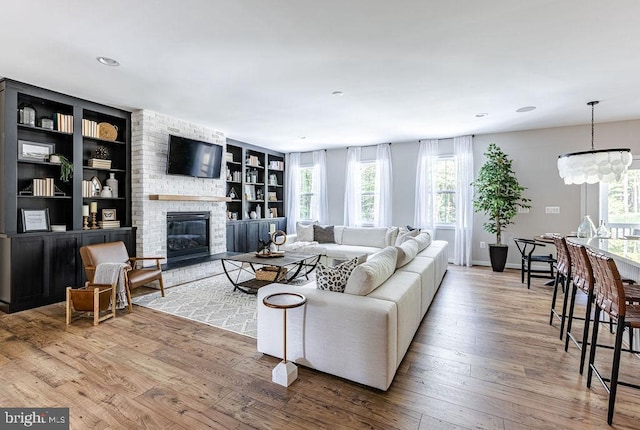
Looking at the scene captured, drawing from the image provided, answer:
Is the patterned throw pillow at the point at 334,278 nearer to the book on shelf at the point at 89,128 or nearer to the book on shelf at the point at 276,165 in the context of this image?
the book on shelf at the point at 89,128

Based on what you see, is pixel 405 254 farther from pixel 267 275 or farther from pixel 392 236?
pixel 392 236

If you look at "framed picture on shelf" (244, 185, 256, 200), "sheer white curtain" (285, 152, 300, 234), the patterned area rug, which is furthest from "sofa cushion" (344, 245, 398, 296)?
"sheer white curtain" (285, 152, 300, 234)

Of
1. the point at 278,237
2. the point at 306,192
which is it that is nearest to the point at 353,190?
the point at 306,192

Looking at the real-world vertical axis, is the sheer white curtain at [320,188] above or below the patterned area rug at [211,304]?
above

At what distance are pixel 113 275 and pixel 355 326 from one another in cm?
286

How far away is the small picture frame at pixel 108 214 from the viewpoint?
179 inches

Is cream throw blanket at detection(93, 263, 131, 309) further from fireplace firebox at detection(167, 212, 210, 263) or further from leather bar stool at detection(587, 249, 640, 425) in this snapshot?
leather bar stool at detection(587, 249, 640, 425)

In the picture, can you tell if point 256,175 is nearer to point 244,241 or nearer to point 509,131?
point 244,241

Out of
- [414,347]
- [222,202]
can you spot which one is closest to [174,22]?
[414,347]

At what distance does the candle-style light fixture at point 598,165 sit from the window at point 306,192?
541 centimetres

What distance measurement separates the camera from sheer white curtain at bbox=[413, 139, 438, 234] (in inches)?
259

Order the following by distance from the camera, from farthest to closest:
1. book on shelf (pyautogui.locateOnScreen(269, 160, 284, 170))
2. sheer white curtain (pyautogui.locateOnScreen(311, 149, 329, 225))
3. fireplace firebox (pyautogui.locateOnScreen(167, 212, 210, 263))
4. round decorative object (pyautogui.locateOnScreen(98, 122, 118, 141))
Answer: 1. book on shelf (pyautogui.locateOnScreen(269, 160, 284, 170))
2. sheer white curtain (pyautogui.locateOnScreen(311, 149, 329, 225))
3. fireplace firebox (pyautogui.locateOnScreen(167, 212, 210, 263))
4. round decorative object (pyautogui.locateOnScreen(98, 122, 118, 141))

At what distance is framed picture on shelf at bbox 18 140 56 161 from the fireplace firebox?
66.9 inches

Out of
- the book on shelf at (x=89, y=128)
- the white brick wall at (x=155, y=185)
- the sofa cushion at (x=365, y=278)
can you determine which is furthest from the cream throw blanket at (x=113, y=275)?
the sofa cushion at (x=365, y=278)
